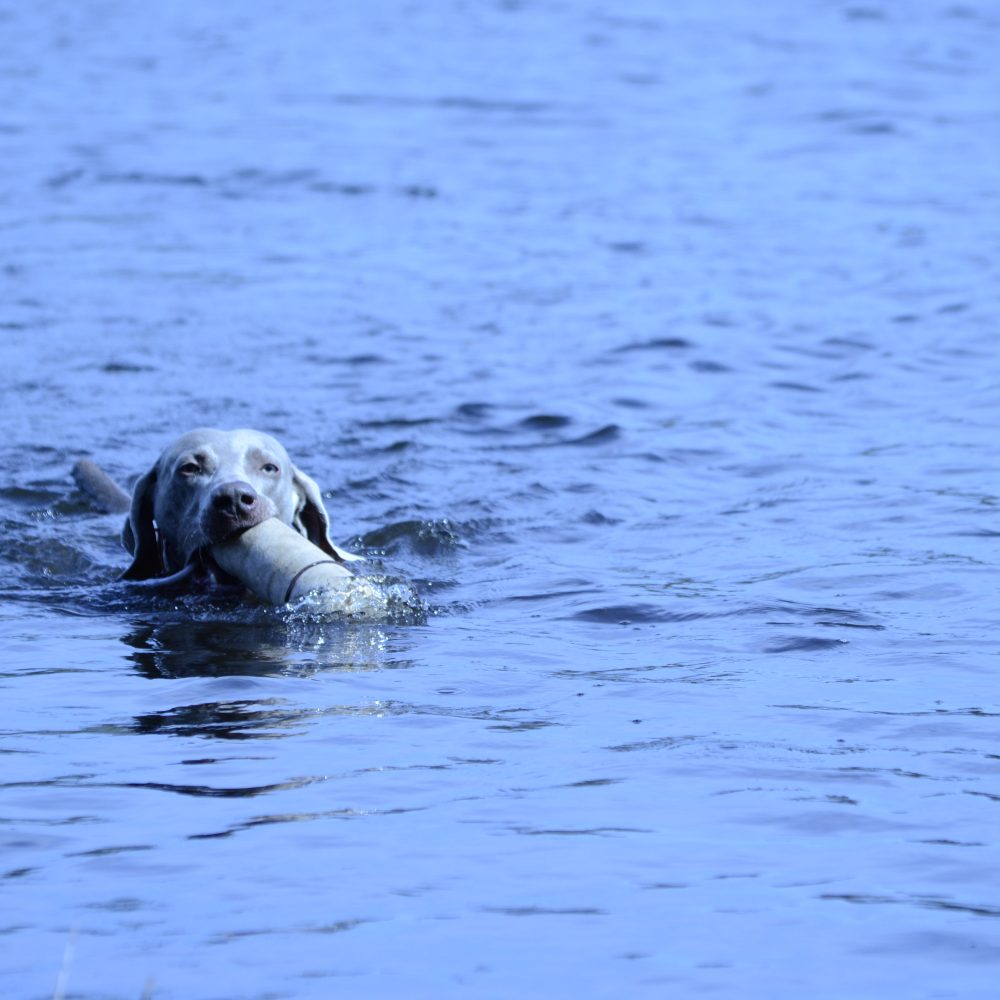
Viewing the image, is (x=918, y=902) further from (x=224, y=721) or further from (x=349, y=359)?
(x=349, y=359)

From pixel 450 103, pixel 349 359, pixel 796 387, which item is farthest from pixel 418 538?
pixel 450 103

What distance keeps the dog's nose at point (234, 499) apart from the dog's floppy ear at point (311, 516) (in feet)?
2.64

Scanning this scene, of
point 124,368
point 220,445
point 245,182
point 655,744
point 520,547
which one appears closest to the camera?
point 655,744

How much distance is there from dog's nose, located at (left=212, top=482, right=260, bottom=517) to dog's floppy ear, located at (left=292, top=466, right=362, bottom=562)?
2.64ft

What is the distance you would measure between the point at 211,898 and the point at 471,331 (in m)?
8.98

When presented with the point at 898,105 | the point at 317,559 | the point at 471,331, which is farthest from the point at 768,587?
the point at 898,105

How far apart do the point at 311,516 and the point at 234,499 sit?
100 centimetres

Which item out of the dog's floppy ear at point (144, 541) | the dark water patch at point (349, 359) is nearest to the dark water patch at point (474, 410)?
the dark water patch at point (349, 359)

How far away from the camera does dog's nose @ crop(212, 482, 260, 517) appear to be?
666 cm

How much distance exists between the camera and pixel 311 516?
7648 mm

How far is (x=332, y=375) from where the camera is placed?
1148 centimetres

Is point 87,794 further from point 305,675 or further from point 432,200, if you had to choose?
point 432,200

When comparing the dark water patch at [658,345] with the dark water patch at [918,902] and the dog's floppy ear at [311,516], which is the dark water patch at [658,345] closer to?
the dog's floppy ear at [311,516]

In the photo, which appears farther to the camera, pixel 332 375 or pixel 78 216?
pixel 78 216
